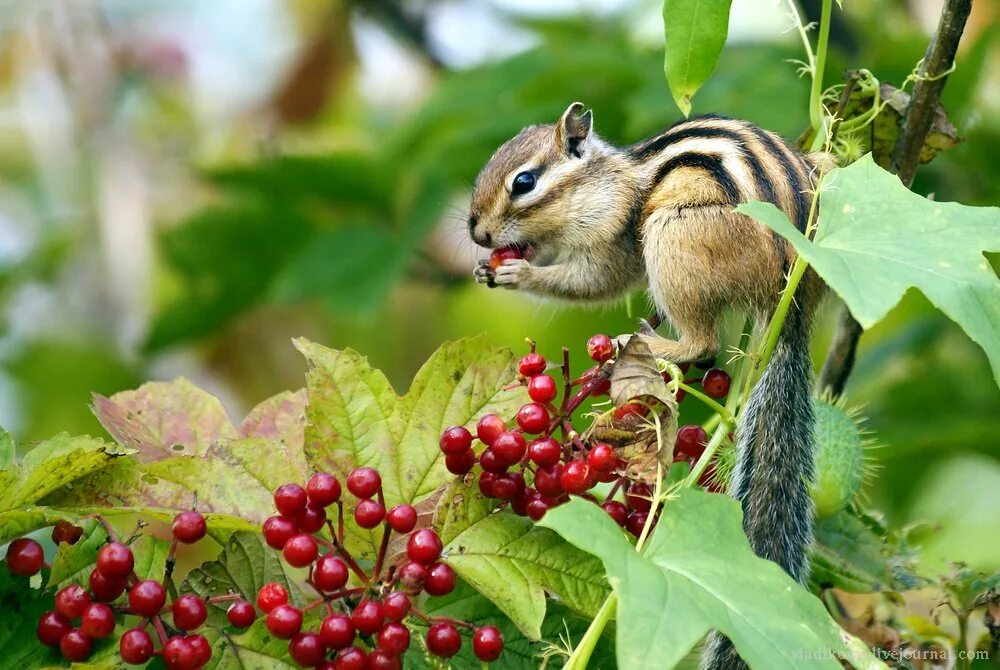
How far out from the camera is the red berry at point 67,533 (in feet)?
3.98

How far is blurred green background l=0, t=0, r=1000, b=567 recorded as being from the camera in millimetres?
2713

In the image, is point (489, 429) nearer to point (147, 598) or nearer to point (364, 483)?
point (364, 483)

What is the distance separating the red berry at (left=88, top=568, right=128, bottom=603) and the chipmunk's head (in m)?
1.36

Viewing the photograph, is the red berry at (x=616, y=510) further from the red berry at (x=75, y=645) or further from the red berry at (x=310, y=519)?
the red berry at (x=75, y=645)

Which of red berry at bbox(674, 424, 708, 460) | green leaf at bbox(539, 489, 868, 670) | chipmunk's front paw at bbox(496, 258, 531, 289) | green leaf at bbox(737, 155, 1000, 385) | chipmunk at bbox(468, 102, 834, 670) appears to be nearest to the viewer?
green leaf at bbox(539, 489, 868, 670)

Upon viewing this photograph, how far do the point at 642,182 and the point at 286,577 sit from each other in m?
1.19

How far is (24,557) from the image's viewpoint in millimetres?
1188

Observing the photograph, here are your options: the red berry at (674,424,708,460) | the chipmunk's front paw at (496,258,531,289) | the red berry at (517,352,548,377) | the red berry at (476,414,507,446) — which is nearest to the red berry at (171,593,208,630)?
the red berry at (476,414,507,446)

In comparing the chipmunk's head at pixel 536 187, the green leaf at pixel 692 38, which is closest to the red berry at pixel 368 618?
the green leaf at pixel 692 38

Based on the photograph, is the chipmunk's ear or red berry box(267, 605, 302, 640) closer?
red berry box(267, 605, 302, 640)

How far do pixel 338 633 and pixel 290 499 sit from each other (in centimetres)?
15

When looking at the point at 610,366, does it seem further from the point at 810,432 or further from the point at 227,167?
the point at 227,167

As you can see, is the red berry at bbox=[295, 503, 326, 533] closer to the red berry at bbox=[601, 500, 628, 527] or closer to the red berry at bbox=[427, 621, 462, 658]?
the red berry at bbox=[427, 621, 462, 658]

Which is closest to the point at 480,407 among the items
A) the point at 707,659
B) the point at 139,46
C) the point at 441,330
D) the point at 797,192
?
the point at 707,659
